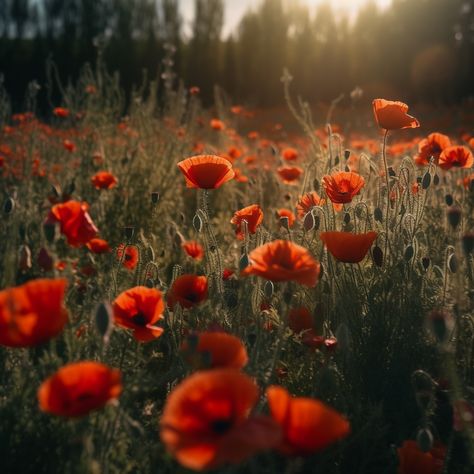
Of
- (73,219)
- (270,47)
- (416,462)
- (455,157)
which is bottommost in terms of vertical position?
(416,462)

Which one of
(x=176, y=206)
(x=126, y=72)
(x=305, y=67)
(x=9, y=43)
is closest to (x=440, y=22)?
(x=305, y=67)

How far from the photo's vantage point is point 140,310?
1618mm

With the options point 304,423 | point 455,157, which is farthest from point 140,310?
point 455,157

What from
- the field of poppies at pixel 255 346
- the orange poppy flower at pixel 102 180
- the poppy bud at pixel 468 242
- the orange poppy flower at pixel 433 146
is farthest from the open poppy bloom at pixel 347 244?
the orange poppy flower at pixel 102 180

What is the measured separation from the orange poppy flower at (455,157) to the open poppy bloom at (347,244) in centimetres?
113

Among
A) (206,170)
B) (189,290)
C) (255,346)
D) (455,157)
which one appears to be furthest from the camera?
(455,157)

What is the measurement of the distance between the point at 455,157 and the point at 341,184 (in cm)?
84

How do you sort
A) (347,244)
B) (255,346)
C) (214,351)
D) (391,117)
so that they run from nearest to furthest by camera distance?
(214,351) < (255,346) < (347,244) < (391,117)

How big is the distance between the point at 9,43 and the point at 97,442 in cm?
2286

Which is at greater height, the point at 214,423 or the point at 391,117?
the point at 391,117

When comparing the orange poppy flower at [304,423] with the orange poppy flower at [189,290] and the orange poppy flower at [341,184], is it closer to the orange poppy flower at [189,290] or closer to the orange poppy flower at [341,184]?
the orange poppy flower at [189,290]

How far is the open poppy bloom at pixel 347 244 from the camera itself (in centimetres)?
175

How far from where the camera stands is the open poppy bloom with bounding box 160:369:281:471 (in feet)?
2.92

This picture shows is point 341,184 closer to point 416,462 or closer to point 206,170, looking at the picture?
point 206,170
